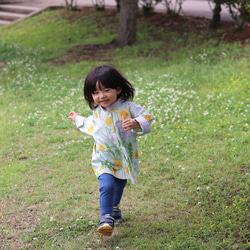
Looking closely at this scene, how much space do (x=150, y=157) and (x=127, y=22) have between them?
678 centimetres

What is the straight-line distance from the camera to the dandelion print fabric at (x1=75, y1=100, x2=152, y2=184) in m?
3.47

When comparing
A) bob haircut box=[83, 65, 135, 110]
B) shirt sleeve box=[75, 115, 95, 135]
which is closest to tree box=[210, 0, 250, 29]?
bob haircut box=[83, 65, 135, 110]

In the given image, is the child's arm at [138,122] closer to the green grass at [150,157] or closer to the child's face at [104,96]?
the child's face at [104,96]

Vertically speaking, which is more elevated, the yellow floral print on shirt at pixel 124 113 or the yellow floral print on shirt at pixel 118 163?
the yellow floral print on shirt at pixel 124 113

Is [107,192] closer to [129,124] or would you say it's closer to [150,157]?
[129,124]

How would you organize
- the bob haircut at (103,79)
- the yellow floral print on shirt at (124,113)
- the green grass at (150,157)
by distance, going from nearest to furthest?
the bob haircut at (103,79) < the yellow floral print on shirt at (124,113) < the green grass at (150,157)

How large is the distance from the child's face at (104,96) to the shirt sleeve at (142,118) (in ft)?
0.71

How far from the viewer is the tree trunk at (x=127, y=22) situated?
1084 centimetres

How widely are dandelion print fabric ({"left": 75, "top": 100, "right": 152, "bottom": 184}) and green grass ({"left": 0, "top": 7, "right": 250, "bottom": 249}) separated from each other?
27.9 inches

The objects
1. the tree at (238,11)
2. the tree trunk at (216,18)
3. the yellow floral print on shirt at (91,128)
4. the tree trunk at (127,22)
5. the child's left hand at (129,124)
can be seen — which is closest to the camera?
the child's left hand at (129,124)

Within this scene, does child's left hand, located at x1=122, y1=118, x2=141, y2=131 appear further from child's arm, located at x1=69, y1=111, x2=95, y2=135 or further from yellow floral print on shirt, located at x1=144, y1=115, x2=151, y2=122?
child's arm, located at x1=69, y1=111, x2=95, y2=135

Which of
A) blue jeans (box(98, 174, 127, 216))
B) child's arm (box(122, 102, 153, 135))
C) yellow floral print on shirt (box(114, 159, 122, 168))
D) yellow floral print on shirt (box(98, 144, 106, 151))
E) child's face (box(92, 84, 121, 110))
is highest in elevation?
child's face (box(92, 84, 121, 110))

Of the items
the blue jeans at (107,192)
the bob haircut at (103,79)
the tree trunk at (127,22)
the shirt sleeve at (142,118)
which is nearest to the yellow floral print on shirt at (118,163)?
the blue jeans at (107,192)

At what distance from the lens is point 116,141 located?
348 centimetres
